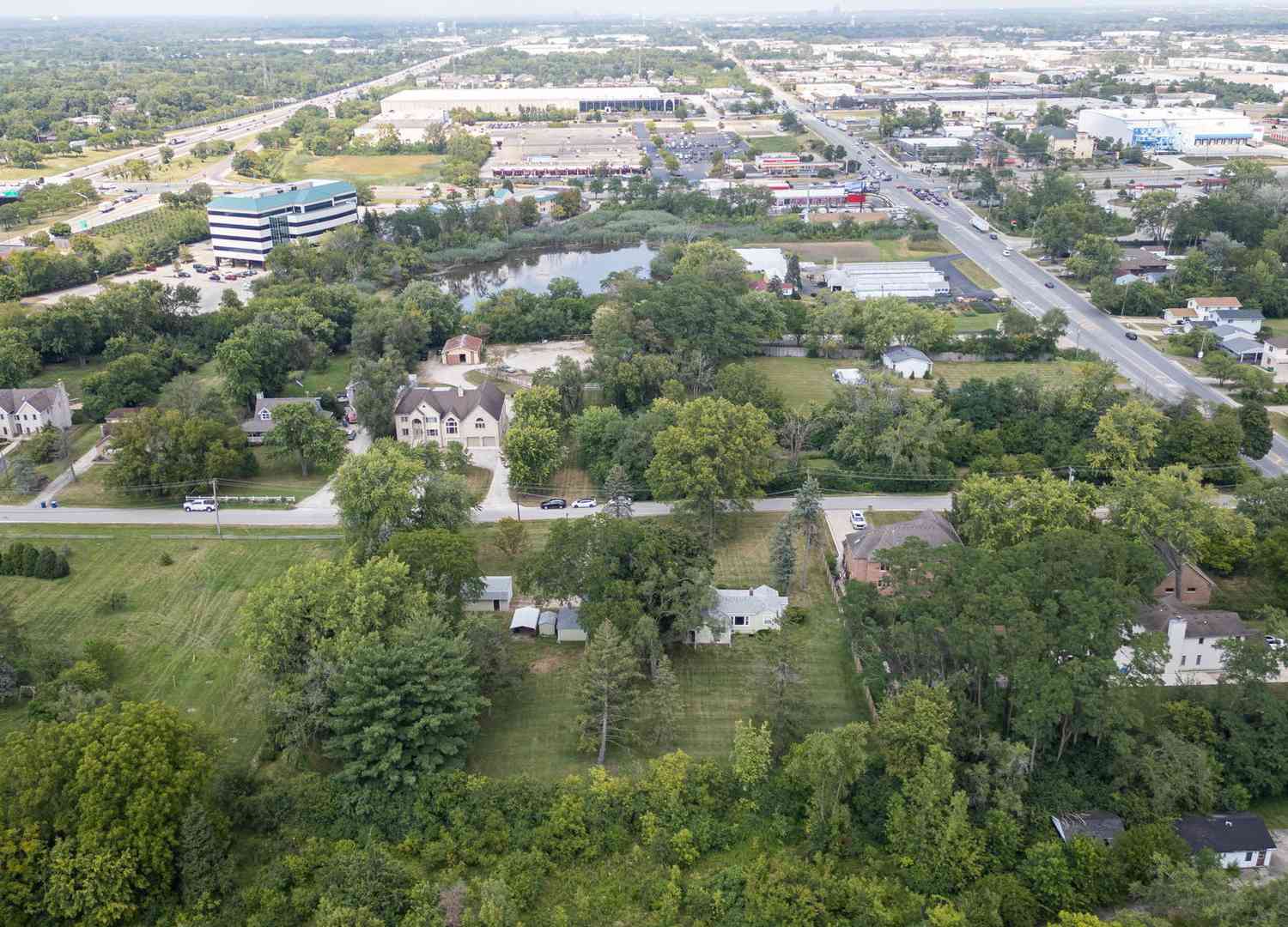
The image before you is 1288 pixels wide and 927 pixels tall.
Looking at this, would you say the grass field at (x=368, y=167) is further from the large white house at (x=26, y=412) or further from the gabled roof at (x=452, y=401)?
the gabled roof at (x=452, y=401)

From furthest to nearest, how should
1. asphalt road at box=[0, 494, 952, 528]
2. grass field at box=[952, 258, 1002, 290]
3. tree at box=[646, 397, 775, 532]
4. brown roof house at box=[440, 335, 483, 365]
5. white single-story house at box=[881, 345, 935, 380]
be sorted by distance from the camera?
grass field at box=[952, 258, 1002, 290]
brown roof house at box=[440, 335, 483, 365]
white single-story house at box=[881, 345, 935, 380]
asphalt road at box=[0, 494, 952, 528]
tree at box=[646, 397, 775, 532]

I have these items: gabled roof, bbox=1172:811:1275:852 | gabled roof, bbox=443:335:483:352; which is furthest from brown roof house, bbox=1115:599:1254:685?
gabled roof, bbox=443:335:483:352

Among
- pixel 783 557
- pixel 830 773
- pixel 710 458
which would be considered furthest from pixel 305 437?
pixel 830 773

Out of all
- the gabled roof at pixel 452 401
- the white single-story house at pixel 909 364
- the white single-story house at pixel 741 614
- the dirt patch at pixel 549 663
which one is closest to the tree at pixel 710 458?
the white single-story house at pixel 741 614

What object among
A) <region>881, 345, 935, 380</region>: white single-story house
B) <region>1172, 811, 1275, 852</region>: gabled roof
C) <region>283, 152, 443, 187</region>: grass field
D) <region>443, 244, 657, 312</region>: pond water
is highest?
<region>1172, 811, 1275, 852</region>: gabled roof

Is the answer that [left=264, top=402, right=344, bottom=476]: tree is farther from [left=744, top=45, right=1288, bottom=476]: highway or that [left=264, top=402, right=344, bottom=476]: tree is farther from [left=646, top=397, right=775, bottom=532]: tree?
[left=744, top=45, right=1288, bottom=476]: highway

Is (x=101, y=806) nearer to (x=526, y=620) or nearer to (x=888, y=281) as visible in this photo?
(x=526, y=620)
